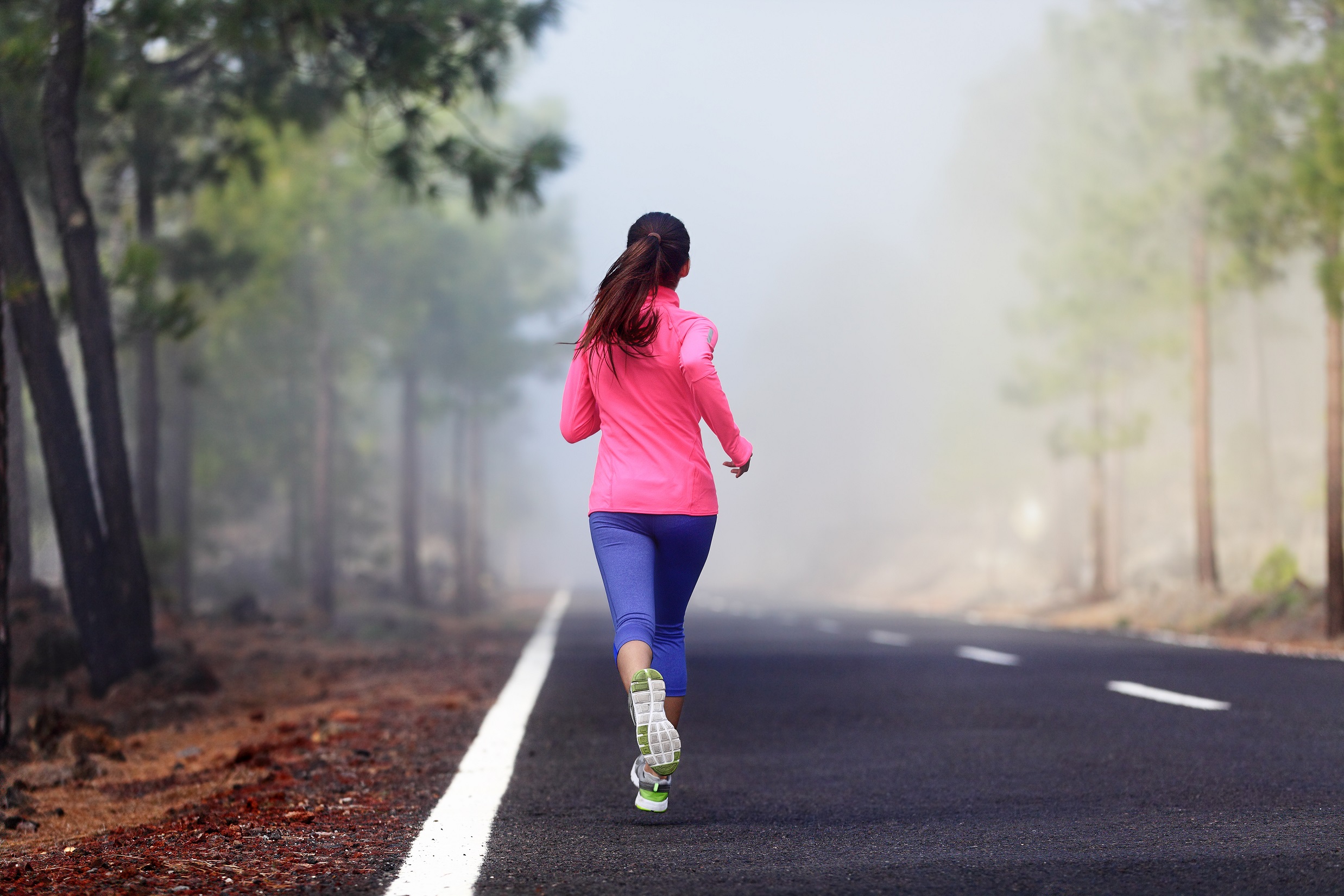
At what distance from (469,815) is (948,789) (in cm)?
199

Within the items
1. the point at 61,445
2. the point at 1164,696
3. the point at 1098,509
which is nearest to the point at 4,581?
the point at 61,445

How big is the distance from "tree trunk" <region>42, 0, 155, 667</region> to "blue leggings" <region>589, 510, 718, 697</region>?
7.89 m

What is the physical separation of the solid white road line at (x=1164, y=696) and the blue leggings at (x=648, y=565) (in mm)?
4597

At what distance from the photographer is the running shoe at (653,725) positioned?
4961mm

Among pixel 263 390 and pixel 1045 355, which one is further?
pixel 1045 355

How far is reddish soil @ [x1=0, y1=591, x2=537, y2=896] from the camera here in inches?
170

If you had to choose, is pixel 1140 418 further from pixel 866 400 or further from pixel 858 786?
pixel 866 400

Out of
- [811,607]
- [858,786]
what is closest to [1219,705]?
[858,786]

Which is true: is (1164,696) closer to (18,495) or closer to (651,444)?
(651,444)

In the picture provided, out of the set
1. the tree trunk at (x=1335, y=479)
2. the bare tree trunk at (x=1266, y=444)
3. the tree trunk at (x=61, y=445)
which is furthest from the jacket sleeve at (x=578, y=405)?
the bare tree trunk at (x=1266, y=444)

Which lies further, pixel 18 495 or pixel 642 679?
pixel 18 495

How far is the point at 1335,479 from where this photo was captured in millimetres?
16688

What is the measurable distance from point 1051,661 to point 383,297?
24.1m

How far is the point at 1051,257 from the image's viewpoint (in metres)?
34.7
